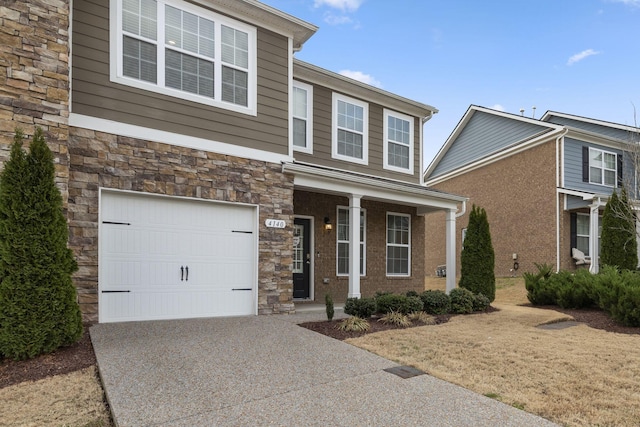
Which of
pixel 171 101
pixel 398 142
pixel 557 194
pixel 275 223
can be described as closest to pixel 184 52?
pixel 171 101

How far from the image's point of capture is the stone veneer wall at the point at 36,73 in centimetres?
523

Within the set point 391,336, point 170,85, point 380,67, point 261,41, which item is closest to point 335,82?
point 261,41

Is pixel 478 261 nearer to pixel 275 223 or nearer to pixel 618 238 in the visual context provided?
pixel 275 223

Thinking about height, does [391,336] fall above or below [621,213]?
below

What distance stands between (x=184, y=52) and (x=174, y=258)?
3.50m

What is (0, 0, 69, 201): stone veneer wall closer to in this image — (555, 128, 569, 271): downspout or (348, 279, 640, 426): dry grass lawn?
(348, 279, 640, 426): dry grass lawn

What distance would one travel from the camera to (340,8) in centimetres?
1534

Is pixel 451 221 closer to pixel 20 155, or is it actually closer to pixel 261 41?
pixel 261 41

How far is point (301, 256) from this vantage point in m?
10.2

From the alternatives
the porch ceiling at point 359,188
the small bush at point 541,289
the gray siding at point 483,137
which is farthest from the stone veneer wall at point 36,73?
the gray siding at point 483,137

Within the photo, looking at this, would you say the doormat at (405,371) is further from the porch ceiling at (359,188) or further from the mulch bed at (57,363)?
the porch ceiling at (359,188)

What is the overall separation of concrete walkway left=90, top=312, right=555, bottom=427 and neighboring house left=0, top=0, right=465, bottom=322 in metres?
1.46

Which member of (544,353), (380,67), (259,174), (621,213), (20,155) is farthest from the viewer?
(380,67)

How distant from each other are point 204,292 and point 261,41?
15.7 feet
